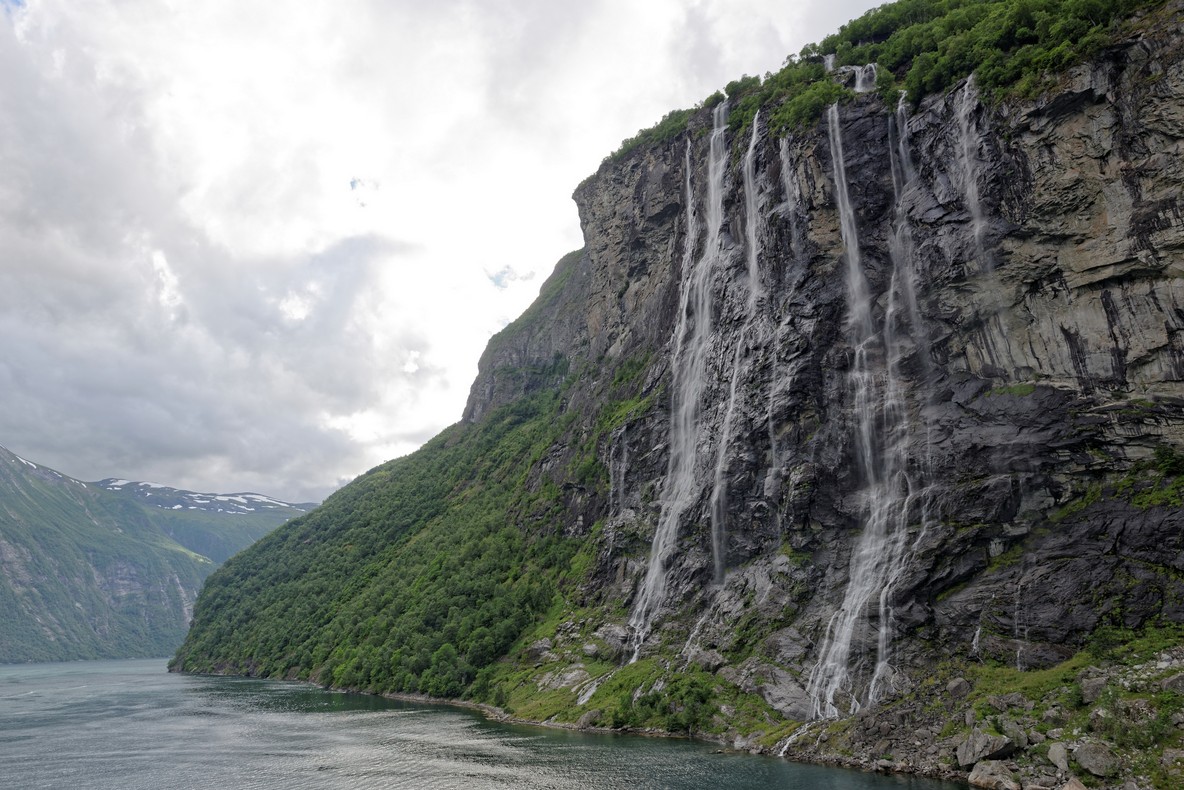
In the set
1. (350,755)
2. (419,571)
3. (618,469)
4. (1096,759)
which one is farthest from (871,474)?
(419,571)

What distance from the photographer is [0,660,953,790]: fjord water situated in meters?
39.5

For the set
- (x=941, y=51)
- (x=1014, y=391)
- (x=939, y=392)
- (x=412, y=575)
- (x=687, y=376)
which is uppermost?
(x=941, y=51)

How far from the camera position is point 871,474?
55.5 meters

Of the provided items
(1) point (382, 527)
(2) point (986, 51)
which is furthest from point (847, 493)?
(1) point (382, 527)

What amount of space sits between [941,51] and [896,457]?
3668 centimetres

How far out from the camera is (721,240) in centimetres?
7925

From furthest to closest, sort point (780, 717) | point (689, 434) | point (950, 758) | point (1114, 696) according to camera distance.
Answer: point (689, 434) → point (780, 717) → point (950, 758) → point (1114, 696)

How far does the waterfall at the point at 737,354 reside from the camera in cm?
6444

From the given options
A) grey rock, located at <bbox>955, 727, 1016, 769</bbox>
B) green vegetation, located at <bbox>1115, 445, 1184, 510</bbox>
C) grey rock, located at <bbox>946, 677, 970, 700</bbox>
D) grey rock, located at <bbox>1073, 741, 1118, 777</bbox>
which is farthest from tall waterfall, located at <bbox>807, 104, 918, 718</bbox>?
grey rock, located at <bbox>1073, 741, 1118, 777</bbox>

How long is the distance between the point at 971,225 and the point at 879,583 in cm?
2832

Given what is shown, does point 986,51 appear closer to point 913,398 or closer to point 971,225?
point 971,225

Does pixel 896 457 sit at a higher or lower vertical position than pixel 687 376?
lower

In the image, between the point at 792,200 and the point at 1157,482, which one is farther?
the point at 792,200

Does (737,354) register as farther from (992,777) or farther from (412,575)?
(412,575)
